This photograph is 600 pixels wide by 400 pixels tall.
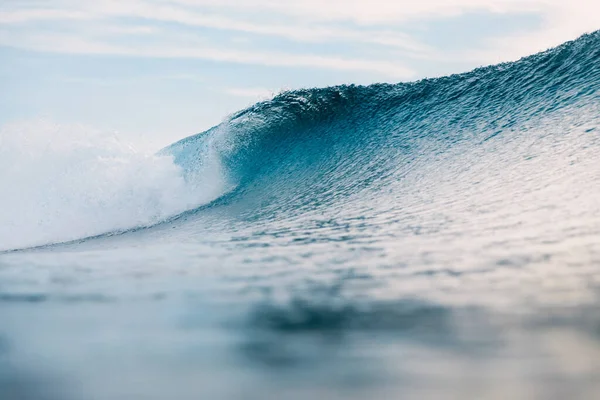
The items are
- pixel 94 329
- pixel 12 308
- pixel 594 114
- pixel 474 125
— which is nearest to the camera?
pixel 94 329

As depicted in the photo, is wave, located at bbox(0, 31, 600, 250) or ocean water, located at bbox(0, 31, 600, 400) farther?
wave, located at bbox(0, 31, 600, 250)

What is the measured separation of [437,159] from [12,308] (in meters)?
5.15

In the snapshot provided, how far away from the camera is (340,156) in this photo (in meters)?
8.28

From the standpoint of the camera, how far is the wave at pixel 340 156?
19.6 feet

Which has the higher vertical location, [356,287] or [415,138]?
[415,138]

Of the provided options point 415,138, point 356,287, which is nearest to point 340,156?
point 415,138

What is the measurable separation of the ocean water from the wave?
0.06 metres

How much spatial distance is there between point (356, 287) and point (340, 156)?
19.1 feet

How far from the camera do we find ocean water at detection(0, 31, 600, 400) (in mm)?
1654

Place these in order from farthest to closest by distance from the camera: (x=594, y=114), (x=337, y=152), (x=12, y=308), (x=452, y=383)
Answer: (x=337, y=152) < (x=594, y=114) < (x=12, y=308) < (x=452, y=383)

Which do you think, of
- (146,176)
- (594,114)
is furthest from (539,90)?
(146,176)

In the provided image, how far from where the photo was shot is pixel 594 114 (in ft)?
21.0

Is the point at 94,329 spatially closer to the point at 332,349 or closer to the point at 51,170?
the point at 332,349

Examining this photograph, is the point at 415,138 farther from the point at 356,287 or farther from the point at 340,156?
the point at 356,287
